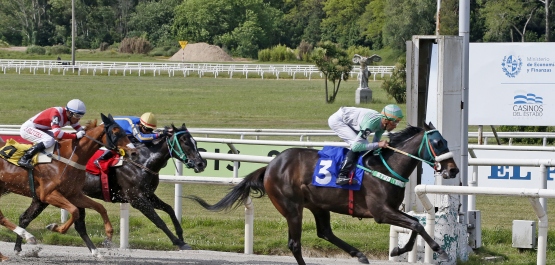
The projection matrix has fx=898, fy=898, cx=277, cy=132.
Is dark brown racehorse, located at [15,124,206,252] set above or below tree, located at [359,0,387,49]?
below

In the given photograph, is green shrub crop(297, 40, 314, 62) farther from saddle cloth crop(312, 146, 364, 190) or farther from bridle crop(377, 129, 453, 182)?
bridle crop(377, 129, 453, 182)

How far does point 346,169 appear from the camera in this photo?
6.29 metres

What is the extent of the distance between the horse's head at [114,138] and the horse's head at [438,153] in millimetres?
2263

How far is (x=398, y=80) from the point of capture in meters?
26.6

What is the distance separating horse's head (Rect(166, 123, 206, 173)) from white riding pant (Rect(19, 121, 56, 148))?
98 cm

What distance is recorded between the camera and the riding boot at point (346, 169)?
20.6 feet

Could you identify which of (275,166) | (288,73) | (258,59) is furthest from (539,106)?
(258,59)

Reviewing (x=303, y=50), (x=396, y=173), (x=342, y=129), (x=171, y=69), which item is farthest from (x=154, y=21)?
(x=396, y=173)

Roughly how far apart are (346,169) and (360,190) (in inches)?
7.0

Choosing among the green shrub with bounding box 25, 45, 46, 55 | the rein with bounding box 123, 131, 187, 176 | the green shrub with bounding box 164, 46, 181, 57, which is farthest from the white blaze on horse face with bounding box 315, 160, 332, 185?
the green shrub with bounding box 25, 45, 46, 55

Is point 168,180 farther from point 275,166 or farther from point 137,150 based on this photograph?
point 275,166

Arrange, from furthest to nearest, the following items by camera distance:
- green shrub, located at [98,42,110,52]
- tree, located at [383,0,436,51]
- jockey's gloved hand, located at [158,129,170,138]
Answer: green shrub, located at [98,42,110,52] < tree, located at [383,0,436,51] < jockey's gloved hand, located at [158,129,170,138]

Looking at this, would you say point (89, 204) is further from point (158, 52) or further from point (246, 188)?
point (158, 52)

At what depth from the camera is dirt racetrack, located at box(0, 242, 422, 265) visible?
6.57m
